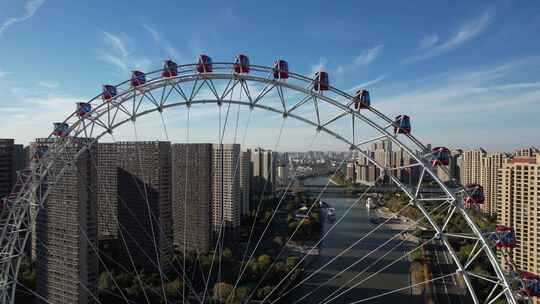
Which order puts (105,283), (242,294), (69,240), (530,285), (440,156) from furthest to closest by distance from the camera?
(105,283) < (242,294) < (69,240) < (440,156) < (530,285)

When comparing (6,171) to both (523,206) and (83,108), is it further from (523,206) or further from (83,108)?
(523,206)

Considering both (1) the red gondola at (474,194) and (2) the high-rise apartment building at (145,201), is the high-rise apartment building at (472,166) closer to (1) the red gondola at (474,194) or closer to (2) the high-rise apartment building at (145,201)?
(2) the high-rise apartment building at (145,201)

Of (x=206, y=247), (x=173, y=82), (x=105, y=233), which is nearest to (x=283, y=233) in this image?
(x=206, y=247)

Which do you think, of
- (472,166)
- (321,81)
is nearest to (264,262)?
(321,81)

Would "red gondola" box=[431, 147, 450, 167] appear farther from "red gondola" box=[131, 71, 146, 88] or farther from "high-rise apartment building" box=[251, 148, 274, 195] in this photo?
"high-rise apartment building" box=[251, 148, 274, 195]

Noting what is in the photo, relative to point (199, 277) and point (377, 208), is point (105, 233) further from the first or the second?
point (377, 208)

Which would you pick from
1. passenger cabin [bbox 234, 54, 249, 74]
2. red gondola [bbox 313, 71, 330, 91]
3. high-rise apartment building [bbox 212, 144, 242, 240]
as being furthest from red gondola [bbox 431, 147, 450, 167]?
high-rise apartment building [bbox 212, 144, 242, 240]
